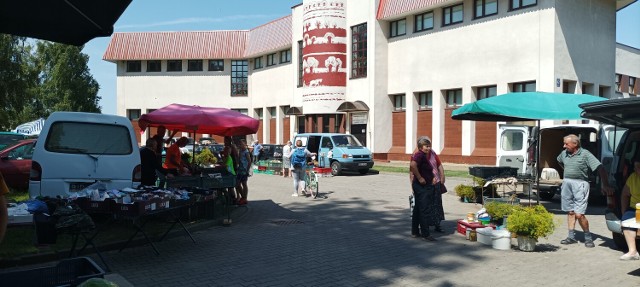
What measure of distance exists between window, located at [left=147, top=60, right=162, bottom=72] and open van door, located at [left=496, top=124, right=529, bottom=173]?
131 ft

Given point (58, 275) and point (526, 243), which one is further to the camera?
point (526, 243)

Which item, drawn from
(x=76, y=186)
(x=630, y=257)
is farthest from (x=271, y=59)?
(x=630, y=257)

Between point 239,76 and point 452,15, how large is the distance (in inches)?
981

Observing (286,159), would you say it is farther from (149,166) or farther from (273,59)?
(273,59)

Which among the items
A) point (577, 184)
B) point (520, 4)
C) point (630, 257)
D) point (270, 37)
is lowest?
point (630, 257)

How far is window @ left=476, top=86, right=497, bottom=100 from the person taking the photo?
26.4m

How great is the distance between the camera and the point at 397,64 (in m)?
31.6

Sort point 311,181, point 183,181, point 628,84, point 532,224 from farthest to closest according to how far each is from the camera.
→ 1. point 628,84
2. point 311,181
3. point 183,181
4. point 532,224

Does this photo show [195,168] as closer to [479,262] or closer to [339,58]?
[479,262]

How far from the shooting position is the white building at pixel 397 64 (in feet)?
80.8

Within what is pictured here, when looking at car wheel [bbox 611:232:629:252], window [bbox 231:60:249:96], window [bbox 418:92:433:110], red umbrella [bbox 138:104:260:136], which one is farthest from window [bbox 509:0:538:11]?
window [bbox 231:60:249:96]

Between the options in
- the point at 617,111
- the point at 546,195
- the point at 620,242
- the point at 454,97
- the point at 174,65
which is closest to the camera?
the point at 617,111

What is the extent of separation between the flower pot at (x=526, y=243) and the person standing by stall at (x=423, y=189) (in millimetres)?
1472

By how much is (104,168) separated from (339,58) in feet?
86.3
